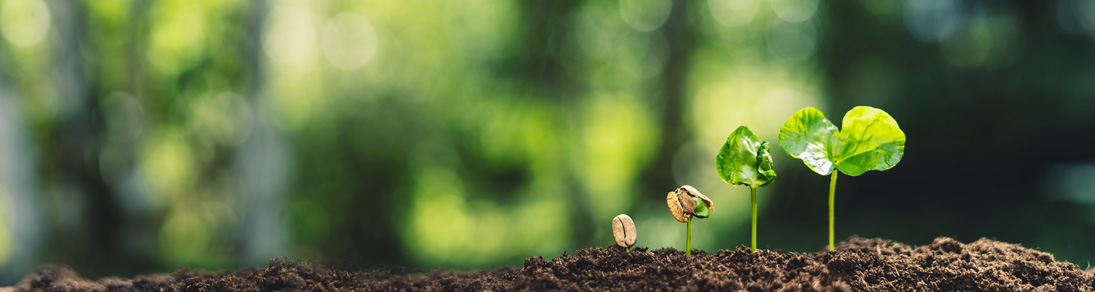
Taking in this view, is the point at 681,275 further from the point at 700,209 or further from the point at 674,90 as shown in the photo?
the point at 674,90

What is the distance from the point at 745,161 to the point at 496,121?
19.6ft

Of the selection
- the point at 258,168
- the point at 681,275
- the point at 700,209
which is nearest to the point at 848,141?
the point at 700,209

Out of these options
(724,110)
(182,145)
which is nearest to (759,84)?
(724,110)

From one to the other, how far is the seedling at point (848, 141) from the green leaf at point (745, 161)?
0.09 metres

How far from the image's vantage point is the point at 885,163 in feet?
5.22

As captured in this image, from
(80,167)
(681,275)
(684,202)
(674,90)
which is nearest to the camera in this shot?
(681,275)

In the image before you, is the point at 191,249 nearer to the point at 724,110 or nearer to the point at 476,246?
the point at 476,246

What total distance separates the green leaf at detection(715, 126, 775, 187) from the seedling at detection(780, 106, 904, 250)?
0.28 feet

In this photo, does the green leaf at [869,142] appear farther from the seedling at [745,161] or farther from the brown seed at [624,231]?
the brown seed at [624,231]

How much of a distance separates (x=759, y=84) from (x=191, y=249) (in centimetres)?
647

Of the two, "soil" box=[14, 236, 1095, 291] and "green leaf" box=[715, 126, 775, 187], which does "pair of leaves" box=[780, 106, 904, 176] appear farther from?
"soil" box=[14, 236, 1095, 291]

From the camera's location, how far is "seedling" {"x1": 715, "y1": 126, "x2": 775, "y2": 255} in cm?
155

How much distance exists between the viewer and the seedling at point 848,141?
1595 millimetres

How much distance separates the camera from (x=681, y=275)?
4.82 feet
